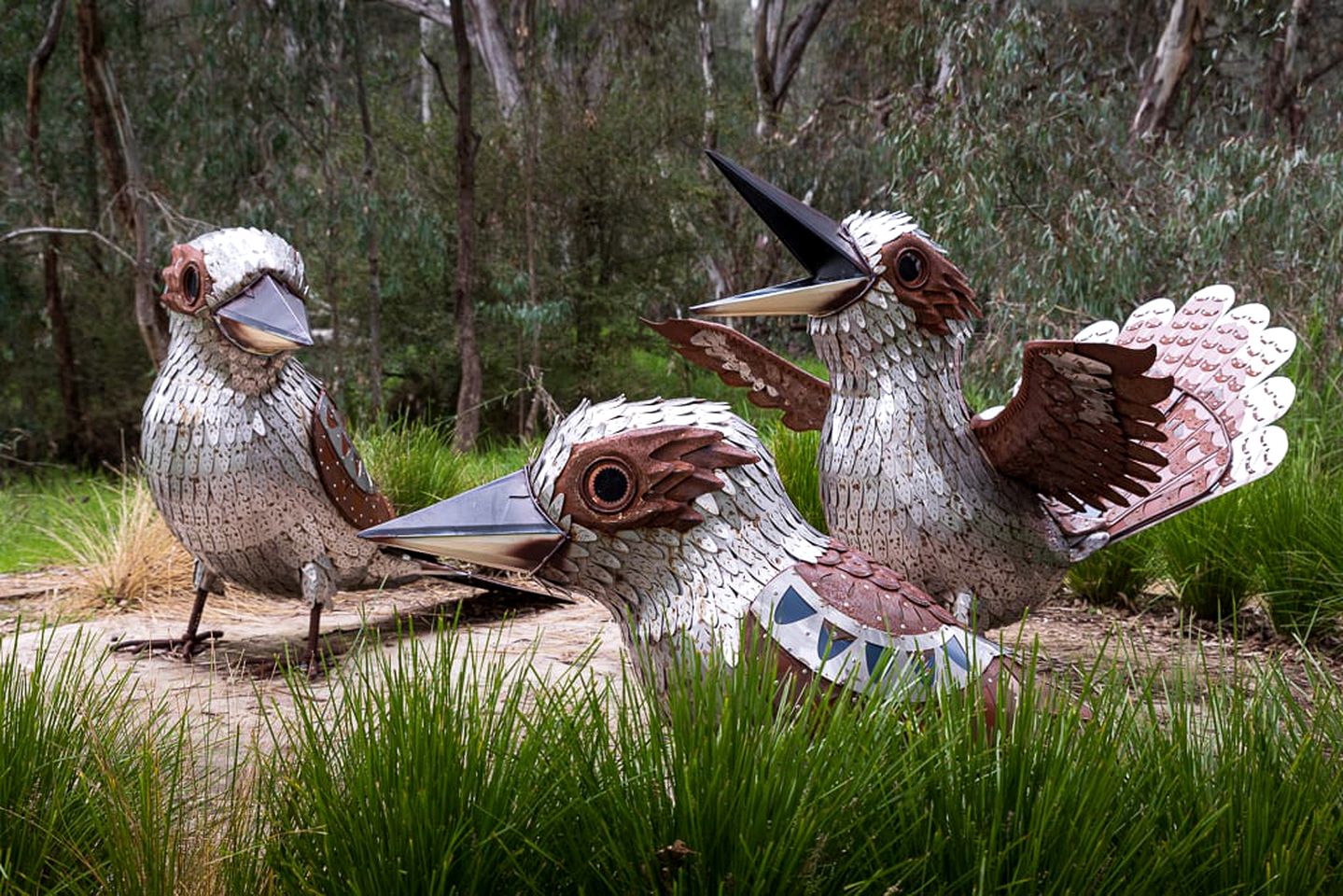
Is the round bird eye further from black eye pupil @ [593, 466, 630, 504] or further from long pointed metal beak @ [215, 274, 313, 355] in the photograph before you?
long pointed metal beak @ [215, 274, 313, 355]

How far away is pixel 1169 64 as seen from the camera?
10.3 meters

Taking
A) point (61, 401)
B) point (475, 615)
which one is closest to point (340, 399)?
point (61, 401)

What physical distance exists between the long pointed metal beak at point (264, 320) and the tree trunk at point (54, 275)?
7.92 metres

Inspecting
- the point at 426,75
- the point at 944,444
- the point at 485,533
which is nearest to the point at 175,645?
the point at 485,533

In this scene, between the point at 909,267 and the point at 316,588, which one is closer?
the point at 909,267

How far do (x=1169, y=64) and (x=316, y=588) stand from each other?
9568 millimetres

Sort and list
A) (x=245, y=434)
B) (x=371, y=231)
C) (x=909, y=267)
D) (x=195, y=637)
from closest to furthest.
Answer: (x=909, y=267) → (x=245, y=434) → (x=195, y=637) → (x=371, y=231)

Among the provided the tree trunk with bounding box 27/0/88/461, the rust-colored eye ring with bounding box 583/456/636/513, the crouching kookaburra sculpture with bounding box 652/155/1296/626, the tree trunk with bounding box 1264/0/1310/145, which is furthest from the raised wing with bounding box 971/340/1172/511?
the tree trunk with bounding box 1264/0/1310/145

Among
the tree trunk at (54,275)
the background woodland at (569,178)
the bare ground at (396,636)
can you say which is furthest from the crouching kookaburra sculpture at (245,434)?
the tree trunk at (54,275)

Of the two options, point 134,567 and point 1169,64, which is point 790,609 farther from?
point 1169,64

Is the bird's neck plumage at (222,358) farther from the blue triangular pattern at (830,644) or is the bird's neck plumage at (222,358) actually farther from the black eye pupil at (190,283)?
the blue triangular pattern at (830,644)

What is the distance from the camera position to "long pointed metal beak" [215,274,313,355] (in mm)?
2922

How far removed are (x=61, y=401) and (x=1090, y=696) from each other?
12657 millimetres

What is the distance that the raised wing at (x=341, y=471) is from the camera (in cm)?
319
